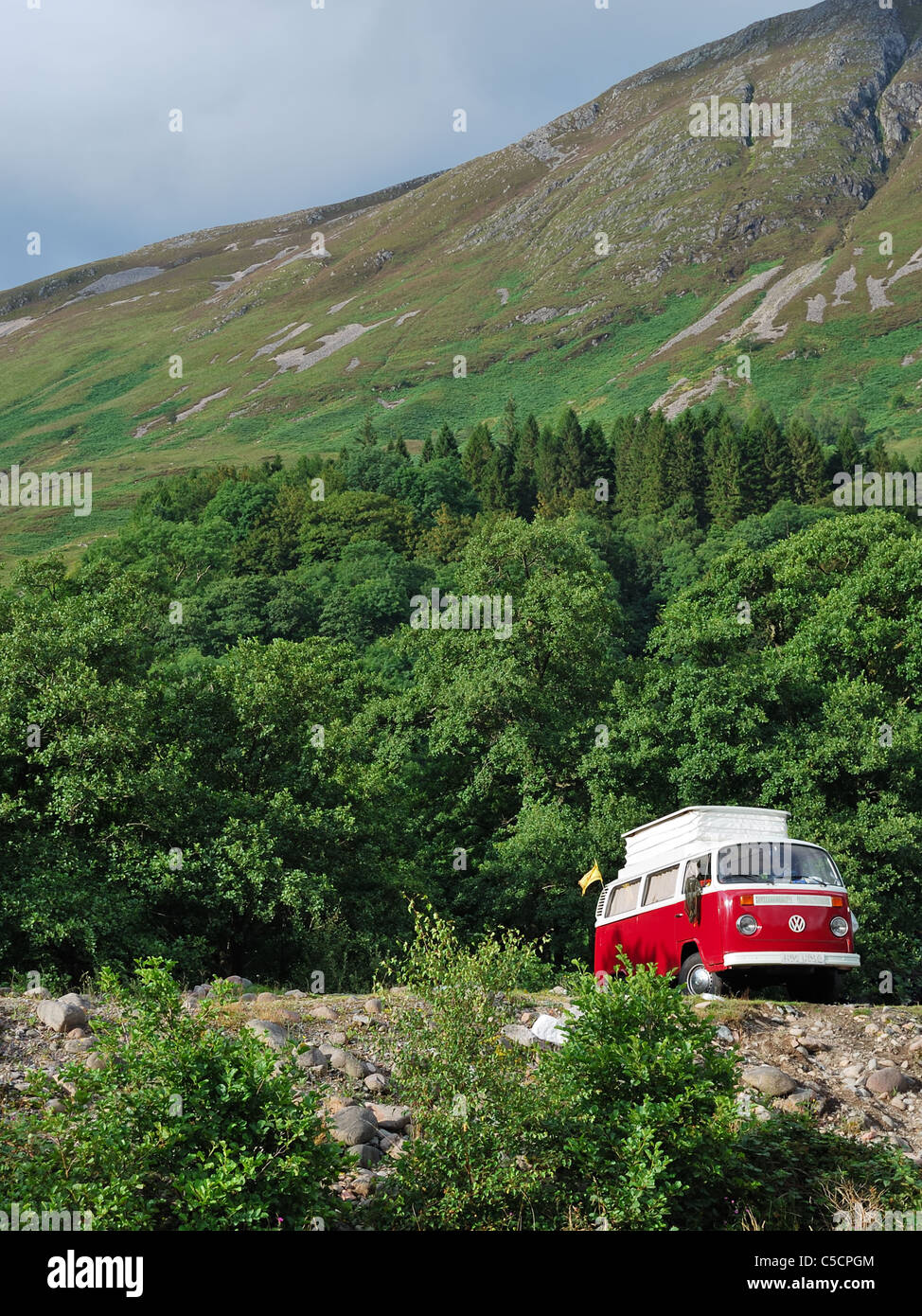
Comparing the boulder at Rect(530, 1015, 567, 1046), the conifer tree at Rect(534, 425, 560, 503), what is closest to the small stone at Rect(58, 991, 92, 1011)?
the boulder at Rect(530, 1015, 567, 1046)

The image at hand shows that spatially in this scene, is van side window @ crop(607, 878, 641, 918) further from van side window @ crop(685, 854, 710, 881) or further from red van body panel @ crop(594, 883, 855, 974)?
red van body panel @ crop(594, 883, 855, 974)

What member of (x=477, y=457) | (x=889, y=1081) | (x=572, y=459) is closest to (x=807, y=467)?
(x=572, y=459)

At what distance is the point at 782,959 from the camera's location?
15.7m

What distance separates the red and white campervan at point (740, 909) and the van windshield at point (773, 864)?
15mm

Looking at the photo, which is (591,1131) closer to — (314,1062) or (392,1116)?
(392,1116)

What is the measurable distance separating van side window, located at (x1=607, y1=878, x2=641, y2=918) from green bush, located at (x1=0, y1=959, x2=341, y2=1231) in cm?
1313

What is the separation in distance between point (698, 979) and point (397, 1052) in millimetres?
7773

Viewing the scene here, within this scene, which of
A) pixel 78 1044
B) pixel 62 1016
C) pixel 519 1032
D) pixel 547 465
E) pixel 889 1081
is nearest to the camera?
pixel 78 1044

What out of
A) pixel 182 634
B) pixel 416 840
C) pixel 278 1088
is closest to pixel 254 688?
pixel 416 840

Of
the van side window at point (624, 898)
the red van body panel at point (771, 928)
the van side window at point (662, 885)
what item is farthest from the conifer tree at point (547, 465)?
the red van body panel at point (771, 928)

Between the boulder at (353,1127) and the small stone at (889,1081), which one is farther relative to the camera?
the small stone at (889,1081)

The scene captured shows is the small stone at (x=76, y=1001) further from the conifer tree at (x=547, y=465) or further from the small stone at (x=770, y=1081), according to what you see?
the conifer tree at (x=547, y=465)

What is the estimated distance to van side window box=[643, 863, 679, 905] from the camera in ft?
60.7

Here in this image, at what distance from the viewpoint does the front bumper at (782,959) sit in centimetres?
1570
